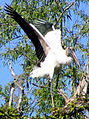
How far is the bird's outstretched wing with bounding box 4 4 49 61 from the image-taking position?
15.8ft

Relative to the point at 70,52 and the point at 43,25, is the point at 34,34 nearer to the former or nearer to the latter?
the point at 43,25

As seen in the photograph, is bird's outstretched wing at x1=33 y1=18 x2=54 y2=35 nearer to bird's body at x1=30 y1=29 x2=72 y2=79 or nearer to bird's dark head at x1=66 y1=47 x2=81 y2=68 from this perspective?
bird's body at x1=30 y1=29 x2=72 y2=79

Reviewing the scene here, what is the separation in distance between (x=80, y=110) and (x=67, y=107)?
0.13 meters

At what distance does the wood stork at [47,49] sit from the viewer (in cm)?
514

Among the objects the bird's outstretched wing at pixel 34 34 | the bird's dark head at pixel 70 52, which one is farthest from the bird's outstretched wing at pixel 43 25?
the bird's dark head at pixel 70 52

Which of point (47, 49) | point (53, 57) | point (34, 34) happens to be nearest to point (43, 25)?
point (34, 34)

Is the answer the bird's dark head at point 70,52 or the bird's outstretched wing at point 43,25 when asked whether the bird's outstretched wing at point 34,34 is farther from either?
the bird's dark head at point 70,52

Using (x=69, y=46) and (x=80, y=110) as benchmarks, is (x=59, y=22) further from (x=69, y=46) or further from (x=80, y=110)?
(x=80, y=110)

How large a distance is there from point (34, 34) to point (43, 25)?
0.22 metres

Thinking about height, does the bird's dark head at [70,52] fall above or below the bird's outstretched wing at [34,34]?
below

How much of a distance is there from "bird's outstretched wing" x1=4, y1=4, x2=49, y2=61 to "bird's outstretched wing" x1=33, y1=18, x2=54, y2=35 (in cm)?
14

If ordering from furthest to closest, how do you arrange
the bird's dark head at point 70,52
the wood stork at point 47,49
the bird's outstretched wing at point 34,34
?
the wood stork at point 47,49 → the bird's dark head at point 70,52 → the bird's outstretched wing at point 34,34

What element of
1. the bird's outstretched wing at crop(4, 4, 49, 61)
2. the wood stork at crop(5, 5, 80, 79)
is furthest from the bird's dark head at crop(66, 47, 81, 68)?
the bird's outstretched wing at crop(4, 4, 49, 61)

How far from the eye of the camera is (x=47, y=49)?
5402 mm
